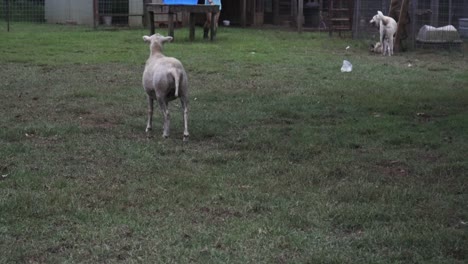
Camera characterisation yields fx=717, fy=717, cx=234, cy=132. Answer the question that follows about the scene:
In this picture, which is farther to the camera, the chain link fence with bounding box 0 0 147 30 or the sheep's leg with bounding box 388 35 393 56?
the chain link fence with bounding box 0 0 147 30

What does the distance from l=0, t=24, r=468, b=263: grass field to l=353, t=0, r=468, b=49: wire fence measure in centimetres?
497

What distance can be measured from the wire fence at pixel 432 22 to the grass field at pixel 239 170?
4966 mm

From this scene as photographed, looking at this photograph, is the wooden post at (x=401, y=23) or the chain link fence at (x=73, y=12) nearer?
the wooden post at (x=401, y=23)

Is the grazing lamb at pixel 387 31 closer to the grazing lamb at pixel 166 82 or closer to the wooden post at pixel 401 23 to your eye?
the wooden post at pixel 401 23

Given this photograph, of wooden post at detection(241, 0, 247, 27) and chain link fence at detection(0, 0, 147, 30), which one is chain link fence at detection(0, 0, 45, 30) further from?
wooden post at detection(241, 0, 247, 27)

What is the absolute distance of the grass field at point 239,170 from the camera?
443 centimetres

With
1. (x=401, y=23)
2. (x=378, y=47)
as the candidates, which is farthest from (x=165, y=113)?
(x=401, y=23)

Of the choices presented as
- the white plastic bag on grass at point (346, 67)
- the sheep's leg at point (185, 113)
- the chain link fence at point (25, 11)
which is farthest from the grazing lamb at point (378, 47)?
the chain link fence at point (25, 11)

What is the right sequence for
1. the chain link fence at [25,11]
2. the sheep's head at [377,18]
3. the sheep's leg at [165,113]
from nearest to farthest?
the sheep's leg at [165,113]
the sheep's head at [377,18]
the chain link fence at [25,11]

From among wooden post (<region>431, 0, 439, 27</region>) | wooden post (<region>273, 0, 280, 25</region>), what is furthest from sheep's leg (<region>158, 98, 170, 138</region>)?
wooden post (<region>273, 0, 280, 25</region>)

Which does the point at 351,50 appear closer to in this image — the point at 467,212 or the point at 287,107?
the point at 287,107

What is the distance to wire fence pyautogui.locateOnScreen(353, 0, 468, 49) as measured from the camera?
17.2m

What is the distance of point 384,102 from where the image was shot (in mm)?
9875

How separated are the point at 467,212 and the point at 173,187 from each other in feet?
7.24
